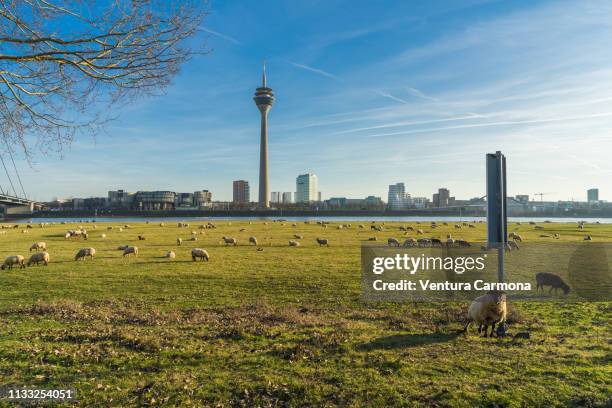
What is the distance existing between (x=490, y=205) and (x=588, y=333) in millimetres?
5478

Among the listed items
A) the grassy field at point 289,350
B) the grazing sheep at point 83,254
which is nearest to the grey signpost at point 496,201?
the grassy field at point 289,350

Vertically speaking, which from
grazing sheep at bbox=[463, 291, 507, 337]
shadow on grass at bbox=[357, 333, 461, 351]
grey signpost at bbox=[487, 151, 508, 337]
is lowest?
shadow on grass at bbox=[357, 333, 461, 351]

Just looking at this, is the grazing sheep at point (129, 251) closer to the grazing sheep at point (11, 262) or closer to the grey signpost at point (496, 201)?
the grazing sheep at point (11, 262)

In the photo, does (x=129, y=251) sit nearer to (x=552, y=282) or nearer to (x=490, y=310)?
(x=490, y=310)

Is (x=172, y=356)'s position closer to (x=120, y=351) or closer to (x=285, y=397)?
(x=120, y=351)

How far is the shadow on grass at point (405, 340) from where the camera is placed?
31.4 feet

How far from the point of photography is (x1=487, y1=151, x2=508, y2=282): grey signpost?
8.90 metres

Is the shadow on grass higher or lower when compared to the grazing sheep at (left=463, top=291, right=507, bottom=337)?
lower

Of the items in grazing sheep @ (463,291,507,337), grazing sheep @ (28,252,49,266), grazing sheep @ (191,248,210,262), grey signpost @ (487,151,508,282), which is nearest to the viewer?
grey signpost @ (487,151,508,282)

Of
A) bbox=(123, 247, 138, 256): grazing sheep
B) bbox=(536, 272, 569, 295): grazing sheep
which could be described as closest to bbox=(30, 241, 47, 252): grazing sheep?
bbox=(123, 247, 138, 256): grazing sheep

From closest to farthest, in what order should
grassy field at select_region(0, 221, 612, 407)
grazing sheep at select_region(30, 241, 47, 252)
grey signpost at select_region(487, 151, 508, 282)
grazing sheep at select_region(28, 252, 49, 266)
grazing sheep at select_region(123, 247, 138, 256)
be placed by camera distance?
grassy field at select_region(0, 221, 612, 407) → grey signpost at select_region(487, 151, 508, 282) → grazing sheep at select_region(28, 252, 49, 266) → grazing sheep at select_region(123, 247, 138, 256) → grazing sheep at select_region(30, 241, 47, 252)

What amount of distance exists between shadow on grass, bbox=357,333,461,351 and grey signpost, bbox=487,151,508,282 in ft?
9.35

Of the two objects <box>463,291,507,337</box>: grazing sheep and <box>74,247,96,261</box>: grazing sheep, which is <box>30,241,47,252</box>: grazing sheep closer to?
<box>74,247,96,261</box>: grazing sheep

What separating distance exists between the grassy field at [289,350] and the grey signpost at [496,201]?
2783 millimetres
